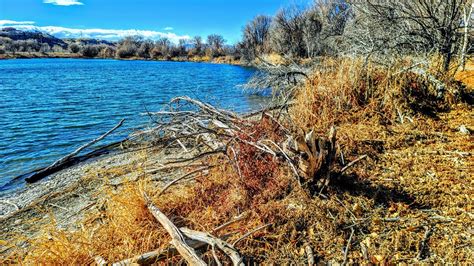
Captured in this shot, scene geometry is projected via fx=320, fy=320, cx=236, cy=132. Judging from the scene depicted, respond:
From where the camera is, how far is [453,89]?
5793 millimetres

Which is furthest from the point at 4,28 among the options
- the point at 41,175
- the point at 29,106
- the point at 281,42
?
the point at 41,175

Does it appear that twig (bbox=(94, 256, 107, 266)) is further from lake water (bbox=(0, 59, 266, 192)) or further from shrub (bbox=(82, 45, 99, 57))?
shrub (bbox=(82, 45, 99, 57))

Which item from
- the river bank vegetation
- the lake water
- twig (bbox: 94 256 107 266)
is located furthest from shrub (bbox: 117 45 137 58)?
twig (bbox: 94 256 107 266)

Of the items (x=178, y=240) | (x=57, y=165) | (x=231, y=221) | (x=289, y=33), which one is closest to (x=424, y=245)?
(x=231, y=221)

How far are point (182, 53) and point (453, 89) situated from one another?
90.7 m

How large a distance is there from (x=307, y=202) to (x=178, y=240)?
4.49ft

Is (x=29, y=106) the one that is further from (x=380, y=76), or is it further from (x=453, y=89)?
(x=453, y=89)

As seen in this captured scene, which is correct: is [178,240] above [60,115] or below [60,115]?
above

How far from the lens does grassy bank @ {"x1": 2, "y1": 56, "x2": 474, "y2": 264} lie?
2697mm

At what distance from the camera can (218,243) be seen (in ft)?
8.36

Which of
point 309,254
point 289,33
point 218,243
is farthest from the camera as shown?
point 289,33

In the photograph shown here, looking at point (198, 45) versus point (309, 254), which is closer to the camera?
point (309, 254)

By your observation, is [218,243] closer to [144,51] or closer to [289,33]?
[289,33]

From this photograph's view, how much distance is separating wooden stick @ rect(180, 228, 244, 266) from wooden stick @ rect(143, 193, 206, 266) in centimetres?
9
